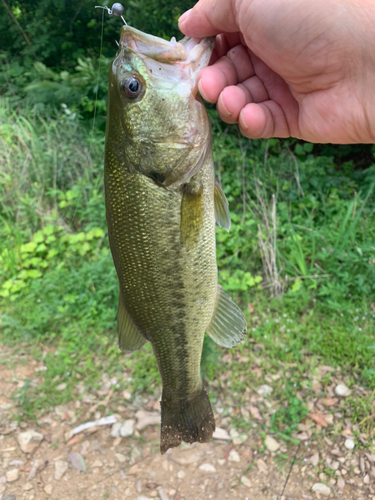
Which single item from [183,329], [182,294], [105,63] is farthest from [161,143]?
[105,63]

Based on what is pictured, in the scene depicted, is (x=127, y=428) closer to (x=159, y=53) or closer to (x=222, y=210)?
(x=222, y=210)

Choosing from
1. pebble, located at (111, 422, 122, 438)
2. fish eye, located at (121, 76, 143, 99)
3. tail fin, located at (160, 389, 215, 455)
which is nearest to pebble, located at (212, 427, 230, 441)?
pebble, located at (111, 422, 122, 438)

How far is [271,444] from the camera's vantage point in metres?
2.74

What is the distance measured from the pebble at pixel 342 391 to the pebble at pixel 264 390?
570mm

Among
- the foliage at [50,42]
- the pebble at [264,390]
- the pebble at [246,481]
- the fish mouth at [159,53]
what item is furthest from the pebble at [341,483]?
the foliage at [50,42]

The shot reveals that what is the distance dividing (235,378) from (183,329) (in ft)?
5.48

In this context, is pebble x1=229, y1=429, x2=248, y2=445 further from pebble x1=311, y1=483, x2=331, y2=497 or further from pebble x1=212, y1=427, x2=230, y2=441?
pebble x1=311, y1=483, x2=331, y2=497

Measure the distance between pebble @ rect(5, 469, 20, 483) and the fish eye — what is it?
2929mm

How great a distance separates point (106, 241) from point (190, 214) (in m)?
2.71

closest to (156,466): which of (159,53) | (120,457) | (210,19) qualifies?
(120,457)

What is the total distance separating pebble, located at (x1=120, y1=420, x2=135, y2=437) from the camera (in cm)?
286

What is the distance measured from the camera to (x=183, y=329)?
1712mm

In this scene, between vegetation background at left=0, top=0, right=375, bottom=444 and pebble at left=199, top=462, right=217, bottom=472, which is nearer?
pebble at left=199, top=462, right=217, bottom=472

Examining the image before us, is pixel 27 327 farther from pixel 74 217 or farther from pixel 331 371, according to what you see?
pixel 331 371
